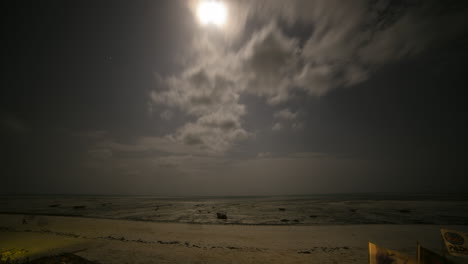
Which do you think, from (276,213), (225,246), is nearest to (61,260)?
(225,246)

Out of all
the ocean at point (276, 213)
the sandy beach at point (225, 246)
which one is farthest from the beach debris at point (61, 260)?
the ocean at point (276, 213)

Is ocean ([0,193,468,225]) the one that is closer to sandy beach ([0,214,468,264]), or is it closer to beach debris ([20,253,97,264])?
sandy beach ([0,214,468,264])

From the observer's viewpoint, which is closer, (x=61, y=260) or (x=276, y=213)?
(x=61, y=260)

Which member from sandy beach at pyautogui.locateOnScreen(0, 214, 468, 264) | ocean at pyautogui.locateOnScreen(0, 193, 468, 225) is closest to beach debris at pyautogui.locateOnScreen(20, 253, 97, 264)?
sandy beach at pyautogui.locateOnScreen(0, 214, 468, 264)

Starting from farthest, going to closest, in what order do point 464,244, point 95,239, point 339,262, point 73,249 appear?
1. point 95,239
2. point 73,249
3. point 339,262
4. point 464,244

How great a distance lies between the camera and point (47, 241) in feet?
47.6

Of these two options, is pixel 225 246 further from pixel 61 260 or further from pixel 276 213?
pixel 276 213

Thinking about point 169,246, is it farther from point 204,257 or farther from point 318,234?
point 318,234

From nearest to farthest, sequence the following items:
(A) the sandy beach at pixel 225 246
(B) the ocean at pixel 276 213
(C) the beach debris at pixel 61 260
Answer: (C) the beach debris at pixel 61 260 < (A) the sandy beach at pixel 225 246 < (B) the ocean at pixel 276 213

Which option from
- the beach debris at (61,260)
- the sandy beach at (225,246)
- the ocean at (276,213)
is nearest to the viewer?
the beach debris at (61,260)

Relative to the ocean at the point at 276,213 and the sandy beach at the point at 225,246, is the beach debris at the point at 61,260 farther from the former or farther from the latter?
the ocean at the point at 276,213

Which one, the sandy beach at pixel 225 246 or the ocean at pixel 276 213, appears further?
the ocean at pixel 276 213

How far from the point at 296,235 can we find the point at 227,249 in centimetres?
776

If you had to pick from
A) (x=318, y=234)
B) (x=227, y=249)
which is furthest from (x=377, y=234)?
(x=227, y=249)
